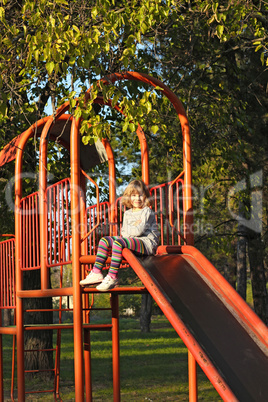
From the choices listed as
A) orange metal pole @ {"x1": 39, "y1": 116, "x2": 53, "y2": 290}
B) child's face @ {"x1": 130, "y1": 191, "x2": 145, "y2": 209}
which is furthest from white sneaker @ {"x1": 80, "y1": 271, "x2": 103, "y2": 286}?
child's face @ {"x1": 130, "y1": 191, "x2": 145, "y2": 209}

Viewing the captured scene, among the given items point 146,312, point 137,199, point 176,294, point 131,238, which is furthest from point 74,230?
point 146,312

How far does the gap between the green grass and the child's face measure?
16.2ft

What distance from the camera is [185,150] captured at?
22.5ft

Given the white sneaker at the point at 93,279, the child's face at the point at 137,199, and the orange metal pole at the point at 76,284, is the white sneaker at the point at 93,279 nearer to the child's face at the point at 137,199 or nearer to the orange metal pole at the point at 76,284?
the orange metal pole at the point at 76,284

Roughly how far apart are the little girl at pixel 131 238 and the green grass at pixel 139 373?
4921 mm

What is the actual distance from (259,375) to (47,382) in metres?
8.01

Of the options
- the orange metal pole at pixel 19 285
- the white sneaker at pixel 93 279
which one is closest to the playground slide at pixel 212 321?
the white sneaker at pixel 93 279

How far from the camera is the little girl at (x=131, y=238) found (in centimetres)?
566

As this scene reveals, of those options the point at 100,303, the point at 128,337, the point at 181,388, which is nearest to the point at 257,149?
the point at 181,388

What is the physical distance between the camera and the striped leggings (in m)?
5.72

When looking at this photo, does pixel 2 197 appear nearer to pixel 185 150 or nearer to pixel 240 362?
pixel 185 150

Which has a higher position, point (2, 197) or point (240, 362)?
point (2, 197)

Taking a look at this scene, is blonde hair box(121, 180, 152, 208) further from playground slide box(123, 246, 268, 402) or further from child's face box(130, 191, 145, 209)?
playground slide box(123, 246, 268, 402)

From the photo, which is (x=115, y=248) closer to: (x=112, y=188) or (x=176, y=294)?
(x=176, y=294)
